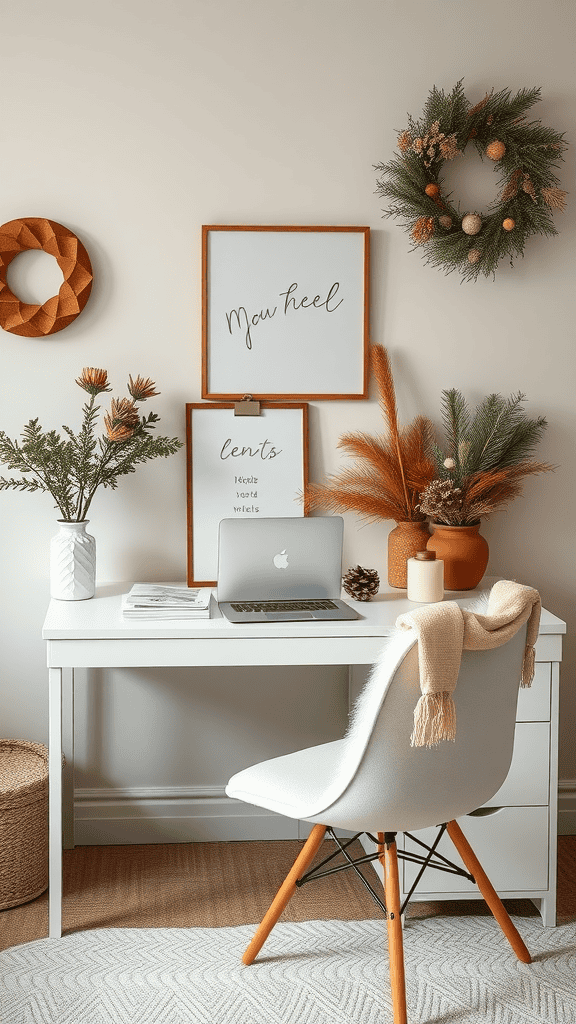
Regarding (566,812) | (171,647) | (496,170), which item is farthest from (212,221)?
(566,812)

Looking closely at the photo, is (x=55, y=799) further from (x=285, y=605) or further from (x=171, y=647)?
(x=285, y=605)

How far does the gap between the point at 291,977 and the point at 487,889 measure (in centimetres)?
46

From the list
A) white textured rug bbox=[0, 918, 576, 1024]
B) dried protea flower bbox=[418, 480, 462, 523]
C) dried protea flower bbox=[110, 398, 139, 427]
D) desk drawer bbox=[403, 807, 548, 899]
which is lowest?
white textured rug bbox=[0, 918, 576, 1024]

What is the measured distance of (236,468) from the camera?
8.50ft

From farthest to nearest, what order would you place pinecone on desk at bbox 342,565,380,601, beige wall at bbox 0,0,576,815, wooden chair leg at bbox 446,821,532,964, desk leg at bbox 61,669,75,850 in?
desk leg at bbox 61,669,75,850, beige wall at bbox 0,0,576,815, pinecone on desk at bbox 342,565,380,601, wooden chair leg at bbox 446,821,532,964

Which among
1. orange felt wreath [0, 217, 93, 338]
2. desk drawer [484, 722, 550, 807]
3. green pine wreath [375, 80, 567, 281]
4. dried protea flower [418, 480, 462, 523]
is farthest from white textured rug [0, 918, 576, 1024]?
green pine wreath [375, 80, 567, 281]

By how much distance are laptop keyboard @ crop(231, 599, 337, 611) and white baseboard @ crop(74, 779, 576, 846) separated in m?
0.68

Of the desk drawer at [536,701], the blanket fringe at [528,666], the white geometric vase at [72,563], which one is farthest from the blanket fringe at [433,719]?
the white geometric vase at [72,563]

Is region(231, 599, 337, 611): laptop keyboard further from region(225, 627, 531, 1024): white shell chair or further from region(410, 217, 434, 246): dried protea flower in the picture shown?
region(410, 217, 434, 246): dried protea flower

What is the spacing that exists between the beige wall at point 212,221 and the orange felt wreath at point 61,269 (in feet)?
0.15

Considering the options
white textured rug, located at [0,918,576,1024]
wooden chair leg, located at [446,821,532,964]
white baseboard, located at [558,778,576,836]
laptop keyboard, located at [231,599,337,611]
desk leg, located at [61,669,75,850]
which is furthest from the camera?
white baseboard, located at [558,778,576,836]

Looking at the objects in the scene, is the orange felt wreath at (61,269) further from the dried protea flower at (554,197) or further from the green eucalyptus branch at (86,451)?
the dried protea flower at (554,197)

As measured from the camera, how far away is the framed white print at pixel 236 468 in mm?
2578

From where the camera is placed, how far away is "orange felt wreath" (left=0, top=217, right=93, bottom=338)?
2.45m
